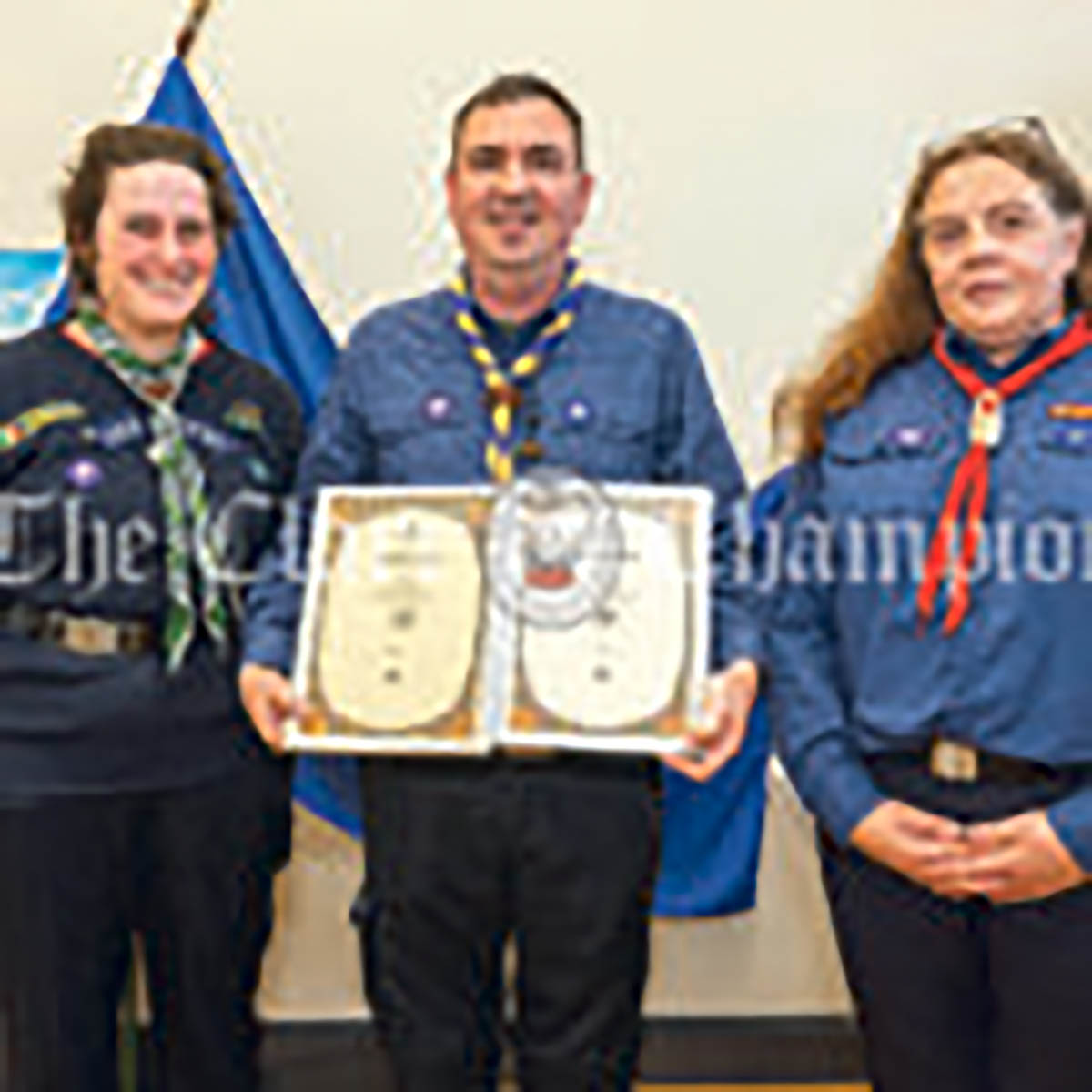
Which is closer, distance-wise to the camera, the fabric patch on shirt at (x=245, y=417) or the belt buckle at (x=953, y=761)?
the belt buckle at (x=953, y=761)

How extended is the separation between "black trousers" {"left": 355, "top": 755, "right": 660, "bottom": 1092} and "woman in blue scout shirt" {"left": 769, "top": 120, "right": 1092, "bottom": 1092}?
267 mm

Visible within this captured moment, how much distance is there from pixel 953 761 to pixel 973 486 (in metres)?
0.33

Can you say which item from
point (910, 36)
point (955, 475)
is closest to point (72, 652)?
point (955, 475)

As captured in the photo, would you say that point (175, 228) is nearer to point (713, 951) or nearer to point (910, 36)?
point (910, 36)

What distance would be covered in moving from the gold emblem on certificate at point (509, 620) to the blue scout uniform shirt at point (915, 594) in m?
0.15

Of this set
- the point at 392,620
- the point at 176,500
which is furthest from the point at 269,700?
the point at 176,500

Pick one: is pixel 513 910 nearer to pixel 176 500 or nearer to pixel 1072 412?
pixel 176 500

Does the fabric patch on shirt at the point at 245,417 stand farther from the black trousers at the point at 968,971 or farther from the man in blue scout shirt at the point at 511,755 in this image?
the black trousers at the point at 968,971

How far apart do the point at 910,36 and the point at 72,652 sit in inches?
83.5

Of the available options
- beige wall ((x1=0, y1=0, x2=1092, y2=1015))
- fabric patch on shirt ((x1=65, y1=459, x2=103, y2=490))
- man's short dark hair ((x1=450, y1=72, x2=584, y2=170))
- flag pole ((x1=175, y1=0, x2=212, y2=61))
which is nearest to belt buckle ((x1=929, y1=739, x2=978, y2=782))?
man's short dark hair ((x1=450, y1=72, x2=584, y2=170))

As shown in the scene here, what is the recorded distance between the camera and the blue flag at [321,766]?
253 cm

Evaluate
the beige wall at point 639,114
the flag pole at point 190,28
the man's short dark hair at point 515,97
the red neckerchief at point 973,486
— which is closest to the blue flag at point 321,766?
the flag pole at point 190,28

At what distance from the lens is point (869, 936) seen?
5.18ft

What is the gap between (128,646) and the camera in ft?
5.71
